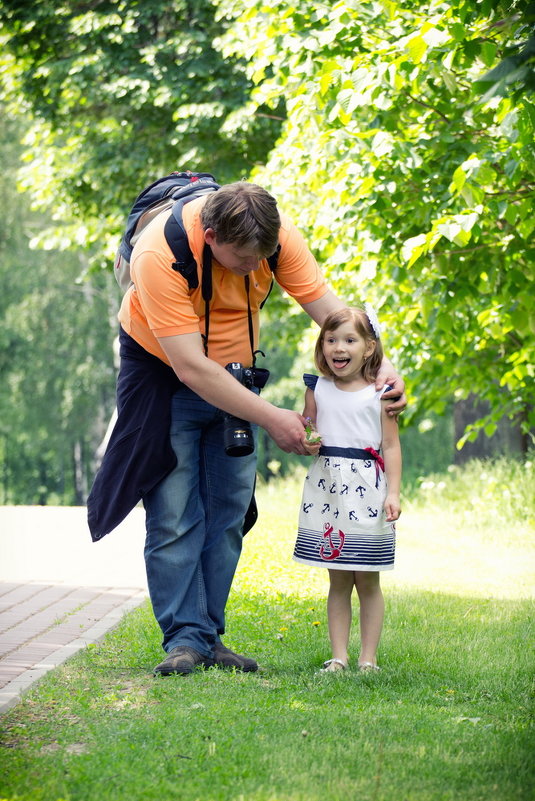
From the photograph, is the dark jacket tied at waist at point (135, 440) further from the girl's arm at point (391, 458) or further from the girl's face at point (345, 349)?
the girl's arm at point (391, 458)

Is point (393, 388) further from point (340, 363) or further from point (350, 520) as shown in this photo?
point (350, 520)

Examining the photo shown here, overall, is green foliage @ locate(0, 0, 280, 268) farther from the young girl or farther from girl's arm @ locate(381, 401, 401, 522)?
girl's arm @ locate(381, 401, 401, 522)

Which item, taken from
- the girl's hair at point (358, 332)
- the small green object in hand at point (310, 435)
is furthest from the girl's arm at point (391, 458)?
the small green object in hand at point (310, 435)

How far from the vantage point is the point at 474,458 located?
12.6 m

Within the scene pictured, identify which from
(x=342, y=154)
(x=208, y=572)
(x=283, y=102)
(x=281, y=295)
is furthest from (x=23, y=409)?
(x=208, y=572)

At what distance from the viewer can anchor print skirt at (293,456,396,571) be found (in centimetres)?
393

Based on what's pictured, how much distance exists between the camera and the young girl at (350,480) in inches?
155

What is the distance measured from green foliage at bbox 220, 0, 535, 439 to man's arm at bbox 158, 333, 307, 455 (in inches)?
62.1

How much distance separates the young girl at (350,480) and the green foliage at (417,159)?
46.6 inches

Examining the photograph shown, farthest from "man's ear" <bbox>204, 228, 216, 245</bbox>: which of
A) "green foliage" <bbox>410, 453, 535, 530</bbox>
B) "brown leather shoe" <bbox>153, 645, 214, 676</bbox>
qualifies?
"green foliage" <bbox>410, 453, 535, 530</bbox>

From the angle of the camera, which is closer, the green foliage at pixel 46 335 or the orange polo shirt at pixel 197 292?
the orange polo shirt at pixel 197 292

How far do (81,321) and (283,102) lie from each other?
624 inches

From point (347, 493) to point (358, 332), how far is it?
0.64 meters

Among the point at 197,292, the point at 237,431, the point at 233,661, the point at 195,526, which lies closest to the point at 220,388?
the point at 237,431
